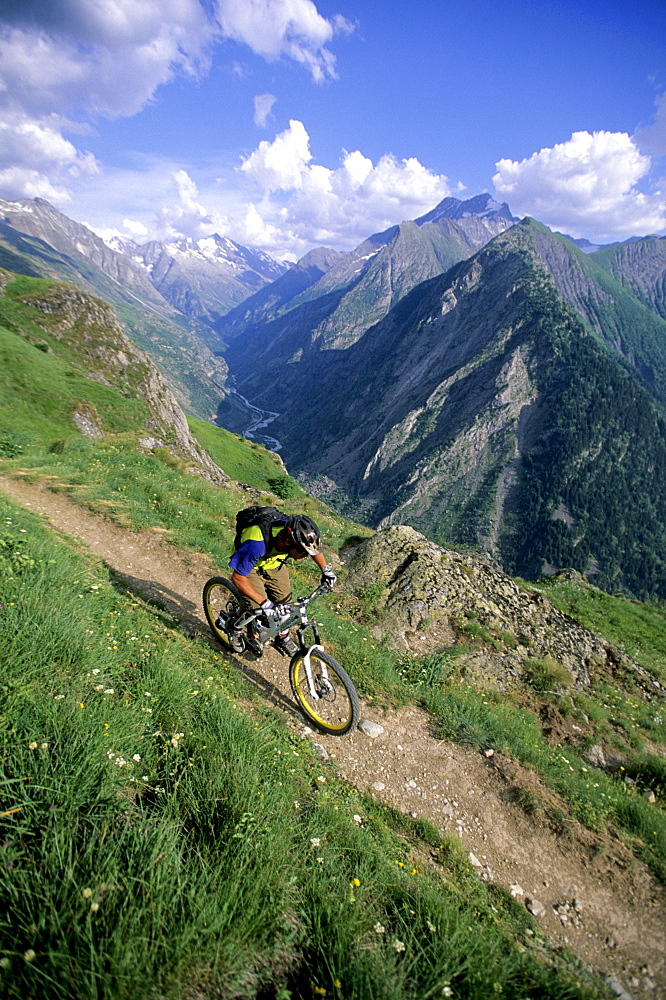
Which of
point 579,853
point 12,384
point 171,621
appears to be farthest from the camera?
point 12,384

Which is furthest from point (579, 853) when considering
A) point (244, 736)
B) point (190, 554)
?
point (190, 554)

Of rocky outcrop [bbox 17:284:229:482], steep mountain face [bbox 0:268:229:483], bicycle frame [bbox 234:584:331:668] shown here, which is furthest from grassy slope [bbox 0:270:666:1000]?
rocky outcrop [bbox 17:284:229:482]

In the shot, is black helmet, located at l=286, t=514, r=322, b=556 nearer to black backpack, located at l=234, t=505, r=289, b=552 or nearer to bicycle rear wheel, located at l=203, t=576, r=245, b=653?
black backpack, located at l=234, t=505, r=289, b=552

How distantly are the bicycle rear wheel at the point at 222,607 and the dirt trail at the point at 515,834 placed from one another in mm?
384

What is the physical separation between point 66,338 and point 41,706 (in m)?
87.0

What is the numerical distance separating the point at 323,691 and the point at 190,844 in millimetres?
3991

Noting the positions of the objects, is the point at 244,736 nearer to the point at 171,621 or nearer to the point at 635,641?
the point at 171,621

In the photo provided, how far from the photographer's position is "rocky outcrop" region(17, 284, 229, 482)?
73.2 m

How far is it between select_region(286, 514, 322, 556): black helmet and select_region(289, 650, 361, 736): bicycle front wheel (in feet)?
5.92

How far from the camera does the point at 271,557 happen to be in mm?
7777

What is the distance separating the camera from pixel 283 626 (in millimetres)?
7824

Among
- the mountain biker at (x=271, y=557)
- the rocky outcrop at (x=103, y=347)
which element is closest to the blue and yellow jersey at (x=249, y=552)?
the mountain biker at (x=271, y=557)

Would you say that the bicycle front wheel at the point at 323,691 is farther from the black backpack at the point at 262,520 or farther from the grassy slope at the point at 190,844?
the black backpack at the point at 262,520

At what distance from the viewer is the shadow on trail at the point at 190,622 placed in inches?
308
